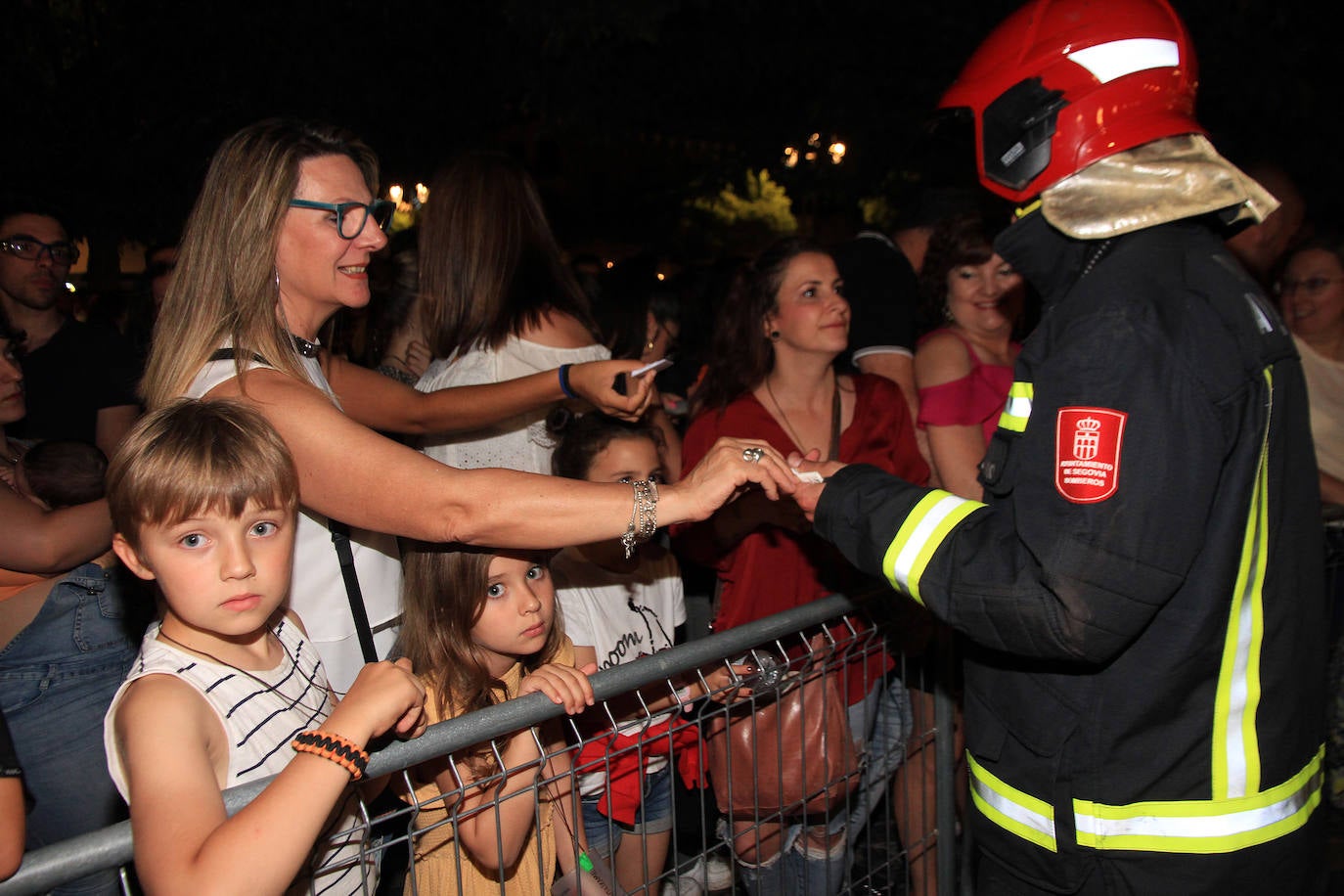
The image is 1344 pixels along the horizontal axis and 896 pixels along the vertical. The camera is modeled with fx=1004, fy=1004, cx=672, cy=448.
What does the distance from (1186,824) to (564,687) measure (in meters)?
1.23

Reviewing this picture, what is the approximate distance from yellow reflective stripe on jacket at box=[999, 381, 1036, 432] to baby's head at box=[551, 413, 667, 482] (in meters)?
1.50

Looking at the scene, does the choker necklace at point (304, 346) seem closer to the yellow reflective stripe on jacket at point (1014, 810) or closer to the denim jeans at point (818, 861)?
the denim jeans at point (818, 861)

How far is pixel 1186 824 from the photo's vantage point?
1922 millimetres

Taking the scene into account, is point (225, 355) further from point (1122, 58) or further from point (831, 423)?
point (831, 423)

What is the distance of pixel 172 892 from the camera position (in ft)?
5.02

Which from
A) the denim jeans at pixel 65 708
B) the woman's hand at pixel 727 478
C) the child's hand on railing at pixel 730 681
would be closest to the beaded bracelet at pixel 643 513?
the woman's hand at pixel 727 478

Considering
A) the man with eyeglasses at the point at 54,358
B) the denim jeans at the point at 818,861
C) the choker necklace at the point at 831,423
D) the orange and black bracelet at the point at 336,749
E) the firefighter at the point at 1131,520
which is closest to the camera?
the orange and black bracelet at the point at 336,749

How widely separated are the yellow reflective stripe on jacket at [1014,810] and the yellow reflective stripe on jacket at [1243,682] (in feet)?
1.04

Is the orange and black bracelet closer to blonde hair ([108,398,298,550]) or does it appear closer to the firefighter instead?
blonde hair ([108,398,298,550])

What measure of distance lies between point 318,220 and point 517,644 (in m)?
1.18

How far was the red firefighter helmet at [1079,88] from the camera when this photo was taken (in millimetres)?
1978

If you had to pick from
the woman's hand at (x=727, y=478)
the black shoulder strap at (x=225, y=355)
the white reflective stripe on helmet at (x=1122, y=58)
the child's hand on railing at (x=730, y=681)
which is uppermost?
the white reflective stripe on helmet at (x=1122, y=58)

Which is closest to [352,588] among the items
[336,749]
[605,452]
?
[336,749]

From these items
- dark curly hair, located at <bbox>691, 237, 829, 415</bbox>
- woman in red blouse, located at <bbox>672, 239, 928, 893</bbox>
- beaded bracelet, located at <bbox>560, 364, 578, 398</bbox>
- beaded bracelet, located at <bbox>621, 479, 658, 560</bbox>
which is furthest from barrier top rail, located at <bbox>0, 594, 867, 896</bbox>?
dark curly hair, located at <bbox>691, 237, 829, 415</bbox>
